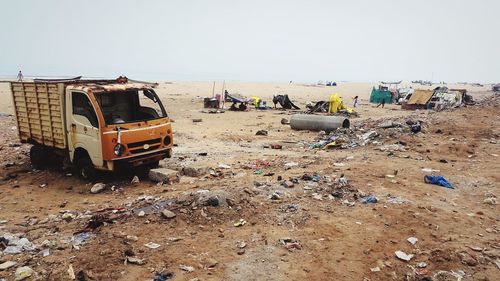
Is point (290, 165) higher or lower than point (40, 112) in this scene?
lower

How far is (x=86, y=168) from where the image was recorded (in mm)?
8258

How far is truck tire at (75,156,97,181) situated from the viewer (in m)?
8.18

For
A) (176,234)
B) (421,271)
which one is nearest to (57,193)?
(176,234)

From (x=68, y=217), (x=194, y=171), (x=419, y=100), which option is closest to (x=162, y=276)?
(x=68, y=217)

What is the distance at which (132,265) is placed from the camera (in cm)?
454

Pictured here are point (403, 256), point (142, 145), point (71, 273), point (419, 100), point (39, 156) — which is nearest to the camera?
point (71, 273)

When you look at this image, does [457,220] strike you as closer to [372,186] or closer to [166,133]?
[372,186]

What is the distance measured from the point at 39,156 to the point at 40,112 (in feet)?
4.38

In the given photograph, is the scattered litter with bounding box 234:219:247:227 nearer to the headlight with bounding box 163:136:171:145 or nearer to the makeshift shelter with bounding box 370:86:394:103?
the headlight with bounding box 163:136:171:145

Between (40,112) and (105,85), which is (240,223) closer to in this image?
(105,85)

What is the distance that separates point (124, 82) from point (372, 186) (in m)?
6.10

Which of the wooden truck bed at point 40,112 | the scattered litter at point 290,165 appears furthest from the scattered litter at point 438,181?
the wooden truck bed at point 40,112

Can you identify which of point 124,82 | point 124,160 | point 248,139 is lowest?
point 248,139

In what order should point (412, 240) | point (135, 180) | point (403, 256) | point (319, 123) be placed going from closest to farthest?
1. point (403, 256)
2. point (412, 240)
3. point (135, 180)
4. point (319, 123)
